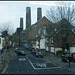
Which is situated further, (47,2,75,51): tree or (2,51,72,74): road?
(47,2,75,51): tree

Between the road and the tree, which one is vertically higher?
the tree

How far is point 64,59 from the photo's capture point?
76.5 ft

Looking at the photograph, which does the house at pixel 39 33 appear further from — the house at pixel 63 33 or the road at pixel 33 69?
the road at pixel 33 69

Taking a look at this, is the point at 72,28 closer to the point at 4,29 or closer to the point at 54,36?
the point at 54,36

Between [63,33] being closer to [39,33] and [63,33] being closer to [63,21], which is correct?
[63,21]

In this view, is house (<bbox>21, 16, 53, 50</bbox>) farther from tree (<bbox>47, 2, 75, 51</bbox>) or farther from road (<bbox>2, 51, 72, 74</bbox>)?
road (<bbox>2, 51, 72, 74</bbox>)

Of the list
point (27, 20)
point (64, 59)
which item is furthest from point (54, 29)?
point (27, 20)

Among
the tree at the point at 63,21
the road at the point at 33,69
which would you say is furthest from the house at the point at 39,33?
the road at the point at 33,69

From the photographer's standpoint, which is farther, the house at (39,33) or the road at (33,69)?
the house at (39,33)

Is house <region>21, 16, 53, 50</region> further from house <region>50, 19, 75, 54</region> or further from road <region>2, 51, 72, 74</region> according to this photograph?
road <region>2, 51, 72, 74</region>

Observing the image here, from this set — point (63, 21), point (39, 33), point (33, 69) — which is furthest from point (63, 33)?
point (33, 69)

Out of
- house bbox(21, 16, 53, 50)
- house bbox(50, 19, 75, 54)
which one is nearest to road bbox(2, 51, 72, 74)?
house bbox(50, 19, 75, 54)

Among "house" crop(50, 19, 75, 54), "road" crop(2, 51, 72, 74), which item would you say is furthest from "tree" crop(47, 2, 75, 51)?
"road" crop(2, 51, 72, 74)

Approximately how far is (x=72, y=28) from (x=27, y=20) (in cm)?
6131
